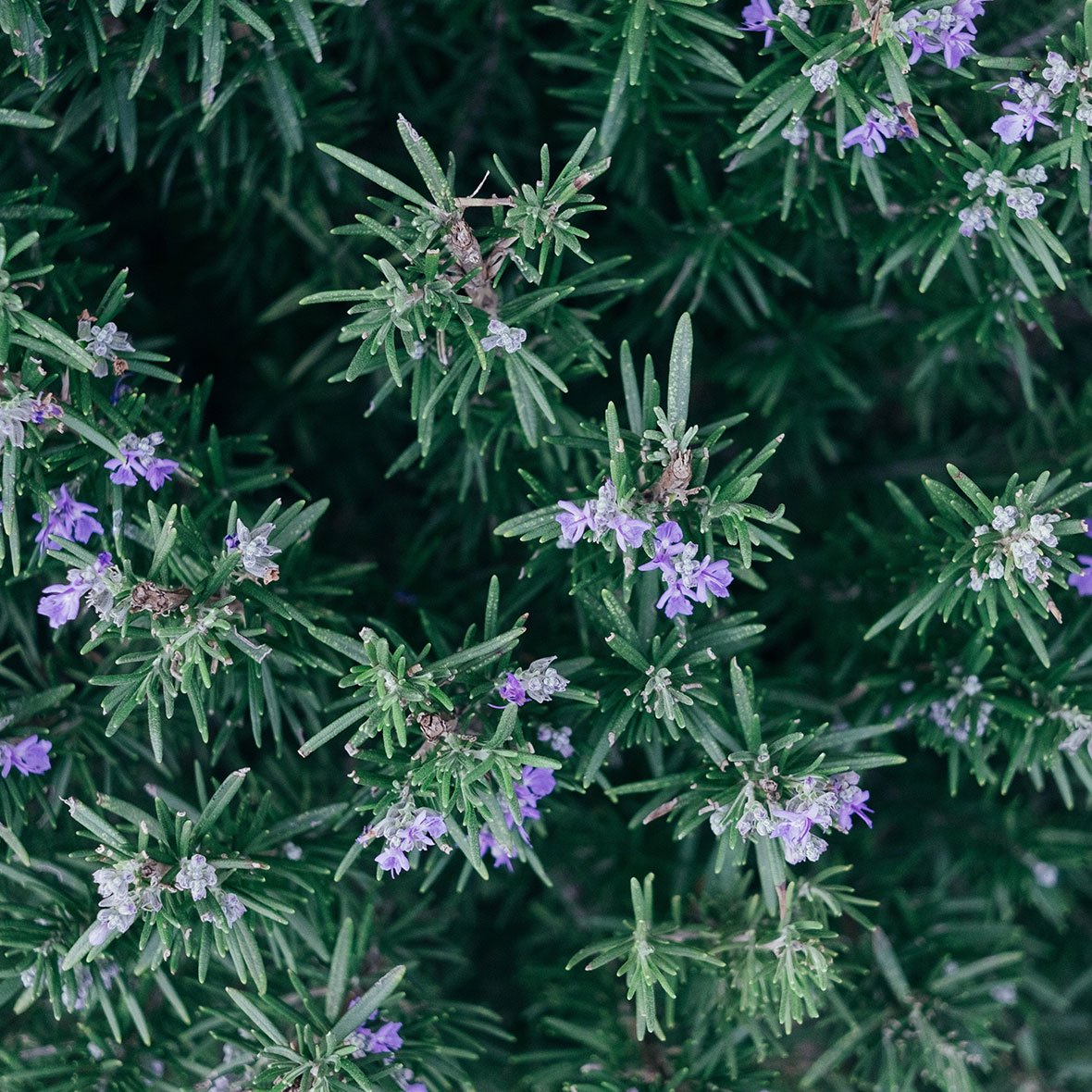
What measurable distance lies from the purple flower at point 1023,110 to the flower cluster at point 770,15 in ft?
1.17

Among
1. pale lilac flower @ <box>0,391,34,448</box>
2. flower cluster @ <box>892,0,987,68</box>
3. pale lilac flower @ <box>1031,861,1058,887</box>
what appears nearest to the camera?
pale lilac flower @ <box>0,391,34,448</box>

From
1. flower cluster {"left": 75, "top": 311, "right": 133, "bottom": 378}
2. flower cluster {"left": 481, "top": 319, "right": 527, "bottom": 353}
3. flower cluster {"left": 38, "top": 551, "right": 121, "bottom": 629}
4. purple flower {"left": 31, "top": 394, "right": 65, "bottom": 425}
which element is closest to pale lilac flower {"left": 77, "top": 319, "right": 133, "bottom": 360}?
flower cluster {"left": 75, "top": 311, "right": 133, "bottom": 378}

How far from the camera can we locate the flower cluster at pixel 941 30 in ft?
5.44

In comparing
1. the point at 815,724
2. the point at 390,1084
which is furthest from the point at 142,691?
the point at 815,724

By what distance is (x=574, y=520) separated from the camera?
161 centimetres

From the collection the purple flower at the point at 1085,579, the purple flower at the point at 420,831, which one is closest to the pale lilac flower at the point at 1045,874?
the purple flower at the point at 1085,579

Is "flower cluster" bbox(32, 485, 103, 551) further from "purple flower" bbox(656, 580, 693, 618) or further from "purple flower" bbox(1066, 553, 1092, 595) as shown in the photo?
"purple flower" bbox(1066, 553, 1092, 595)

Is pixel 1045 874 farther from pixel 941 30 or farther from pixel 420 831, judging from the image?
pixel 941 30

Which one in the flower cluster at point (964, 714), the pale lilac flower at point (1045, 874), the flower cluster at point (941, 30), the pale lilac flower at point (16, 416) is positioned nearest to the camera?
the pale lilac flower at point (16, 416)

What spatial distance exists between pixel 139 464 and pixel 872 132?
52.4 inches

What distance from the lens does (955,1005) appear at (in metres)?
2.21

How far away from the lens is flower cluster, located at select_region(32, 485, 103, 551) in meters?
1.71

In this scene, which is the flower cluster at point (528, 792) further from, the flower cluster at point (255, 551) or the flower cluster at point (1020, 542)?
the flower cluster at point (1020, 542)

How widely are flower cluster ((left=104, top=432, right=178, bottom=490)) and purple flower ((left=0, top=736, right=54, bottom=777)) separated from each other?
476 mm
